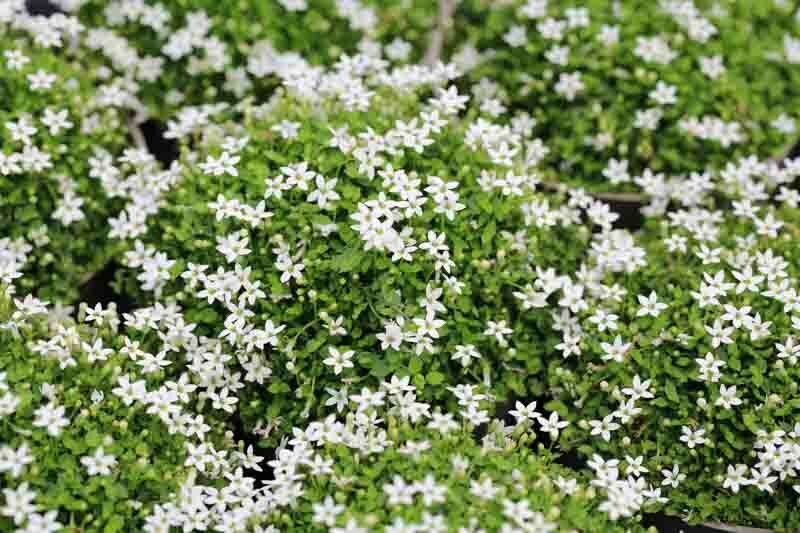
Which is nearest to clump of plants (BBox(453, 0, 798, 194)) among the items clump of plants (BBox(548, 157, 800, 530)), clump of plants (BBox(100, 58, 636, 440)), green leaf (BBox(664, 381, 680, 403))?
clump of plants (BBox(100, 58, 636, 440))

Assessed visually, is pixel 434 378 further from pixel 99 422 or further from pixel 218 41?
pixel 218 41

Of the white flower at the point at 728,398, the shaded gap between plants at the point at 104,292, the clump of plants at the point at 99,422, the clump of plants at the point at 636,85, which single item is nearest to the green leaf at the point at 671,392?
the white flower at the point at 728,398

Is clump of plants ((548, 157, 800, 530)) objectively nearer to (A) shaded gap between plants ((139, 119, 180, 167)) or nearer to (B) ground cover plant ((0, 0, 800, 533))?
(B) ground cover plant ((0, 0, 800, 533))

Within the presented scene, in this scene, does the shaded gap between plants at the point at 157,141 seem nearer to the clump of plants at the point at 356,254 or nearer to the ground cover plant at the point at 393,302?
the ground cover plant at the point at 393,302

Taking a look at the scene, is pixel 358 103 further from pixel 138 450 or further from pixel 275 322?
pixel 138 450

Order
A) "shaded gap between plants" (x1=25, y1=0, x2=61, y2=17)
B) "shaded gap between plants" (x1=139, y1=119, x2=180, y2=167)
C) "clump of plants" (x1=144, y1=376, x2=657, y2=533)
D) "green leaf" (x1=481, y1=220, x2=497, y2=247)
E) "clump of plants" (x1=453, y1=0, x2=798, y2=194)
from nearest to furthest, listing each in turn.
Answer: "clump of plants" (x1=144, y1=376, x2=657, y2=533)
"green leaf" (x1=481, y1=220, x2=497, y2=247)
"clump of plants" (x1=453, y1=0, x2=798, y2=194)
"shaded gap between plants" (x1=139, y1=119, x2=180, y2=167)
"shaded gap between plants" (x1=25, y1=0, x2=61, y2=17)

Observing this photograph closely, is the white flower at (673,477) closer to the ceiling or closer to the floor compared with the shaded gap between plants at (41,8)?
closer to the floor
